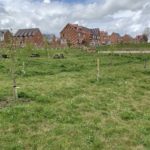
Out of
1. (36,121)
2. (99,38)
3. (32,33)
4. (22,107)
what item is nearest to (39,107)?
(22,107)

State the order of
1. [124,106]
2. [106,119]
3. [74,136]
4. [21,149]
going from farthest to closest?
[124,106]
[106,119]
[74,136]
[21,149]

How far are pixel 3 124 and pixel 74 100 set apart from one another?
4.30 meters

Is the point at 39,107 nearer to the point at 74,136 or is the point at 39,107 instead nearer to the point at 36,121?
the point at 36,121

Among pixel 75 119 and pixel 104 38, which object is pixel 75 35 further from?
pixel 75 119

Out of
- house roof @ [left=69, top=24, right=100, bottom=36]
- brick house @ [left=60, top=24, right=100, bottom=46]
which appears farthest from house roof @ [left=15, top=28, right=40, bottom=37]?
house roof @ [left=69, top=24, right=100, bottom=36]

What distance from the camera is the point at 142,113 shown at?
12242 millimetres

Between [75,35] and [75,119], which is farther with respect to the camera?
[75,35]

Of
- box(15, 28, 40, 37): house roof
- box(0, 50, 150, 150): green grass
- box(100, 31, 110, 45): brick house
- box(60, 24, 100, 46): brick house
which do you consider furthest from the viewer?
box(100, 31, 110, 45): brick house

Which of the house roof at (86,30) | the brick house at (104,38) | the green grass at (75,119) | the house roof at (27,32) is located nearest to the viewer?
the green grass at (75,119)

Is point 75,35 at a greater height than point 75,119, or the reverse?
point 75,35

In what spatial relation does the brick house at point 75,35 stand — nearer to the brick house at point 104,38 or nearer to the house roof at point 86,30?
the house roof at point 86,30

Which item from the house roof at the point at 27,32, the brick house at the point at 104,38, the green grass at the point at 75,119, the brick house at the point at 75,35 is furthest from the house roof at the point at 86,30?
the green grass at the point at 75,119

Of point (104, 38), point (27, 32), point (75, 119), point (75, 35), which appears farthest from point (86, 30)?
point (75, 119)

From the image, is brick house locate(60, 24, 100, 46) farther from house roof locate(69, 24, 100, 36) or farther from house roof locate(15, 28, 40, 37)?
house roof locate(15, 28, 40, 37)
